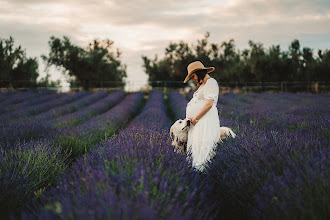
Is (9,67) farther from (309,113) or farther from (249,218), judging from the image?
(249,218)

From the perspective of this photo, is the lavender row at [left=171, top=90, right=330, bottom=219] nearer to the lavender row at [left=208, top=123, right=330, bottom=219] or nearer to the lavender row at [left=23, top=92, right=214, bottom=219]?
the lavender row at [left=208, top=123, right=330, bottom=219]

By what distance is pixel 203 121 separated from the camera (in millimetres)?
3428

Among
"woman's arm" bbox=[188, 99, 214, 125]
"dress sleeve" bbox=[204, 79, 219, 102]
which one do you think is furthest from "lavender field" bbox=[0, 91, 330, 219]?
"dress sleeve" bbox=[204, 79, 219, 102]

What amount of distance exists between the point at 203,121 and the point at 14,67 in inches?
1184

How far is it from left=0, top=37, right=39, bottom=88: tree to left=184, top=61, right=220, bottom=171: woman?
83.9 ft

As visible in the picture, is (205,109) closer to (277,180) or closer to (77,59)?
(277,180)

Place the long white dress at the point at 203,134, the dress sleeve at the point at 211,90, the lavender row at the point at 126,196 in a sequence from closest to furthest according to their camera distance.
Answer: the lavender row at the point at 126,196 → the dress sleeve at the point at 211,90 → the long white dress at the point at 203,134

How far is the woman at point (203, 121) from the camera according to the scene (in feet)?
10.9

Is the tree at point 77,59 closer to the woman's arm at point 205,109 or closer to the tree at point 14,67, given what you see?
the tree at point 14,67

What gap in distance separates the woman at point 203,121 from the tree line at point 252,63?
28398 mm

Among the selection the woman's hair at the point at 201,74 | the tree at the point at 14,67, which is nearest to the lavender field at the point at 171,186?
the woman's hair at the point at 201,74

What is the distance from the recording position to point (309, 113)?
260 inches

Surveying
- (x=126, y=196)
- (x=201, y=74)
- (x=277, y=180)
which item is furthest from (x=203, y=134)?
(x=126, y=196)

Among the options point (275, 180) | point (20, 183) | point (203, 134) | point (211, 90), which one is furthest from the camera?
point (203, 134)
